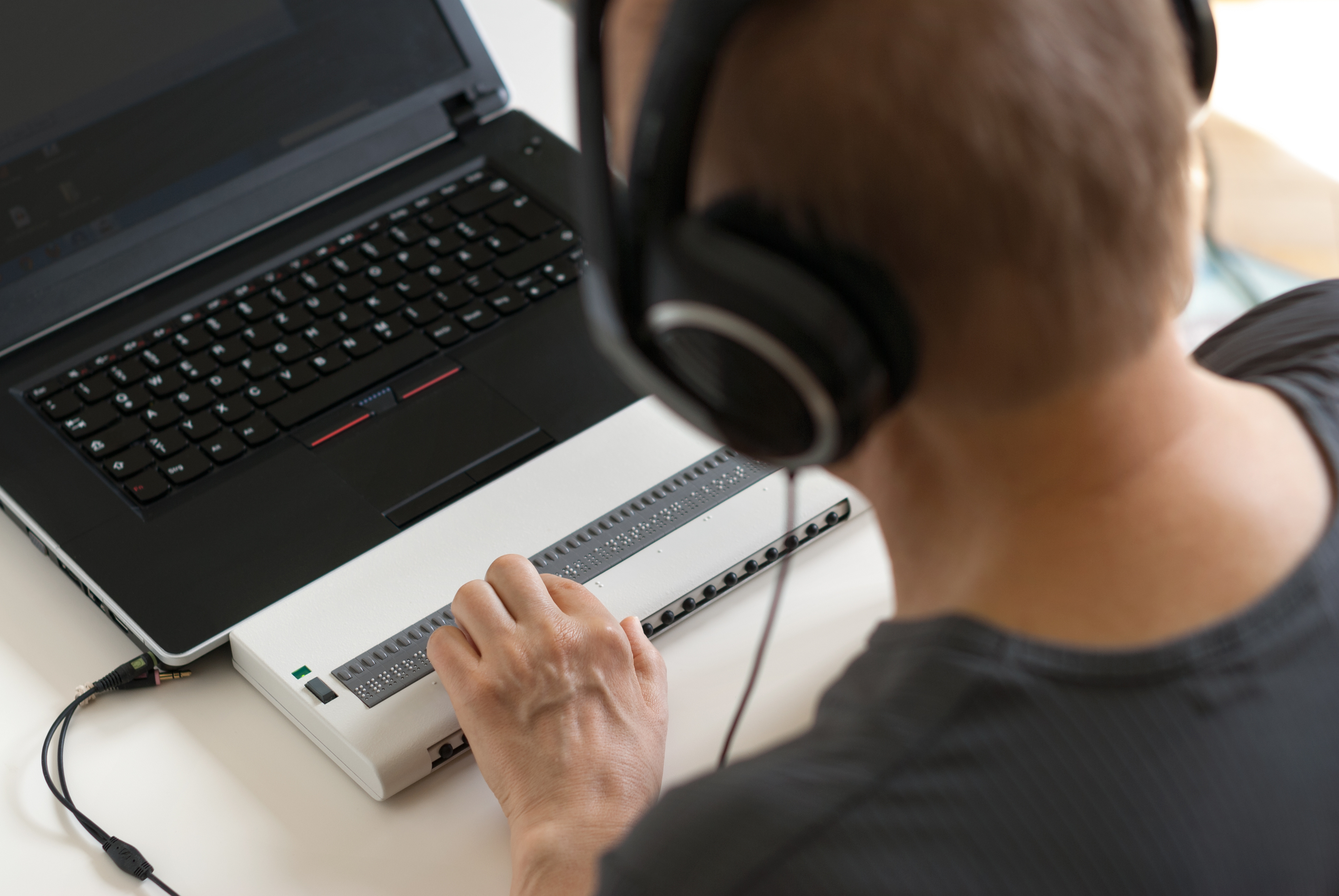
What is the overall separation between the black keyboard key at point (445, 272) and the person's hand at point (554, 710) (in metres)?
0.32

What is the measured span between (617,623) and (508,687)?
0.27ft

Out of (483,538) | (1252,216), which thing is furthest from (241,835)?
(1252,216)

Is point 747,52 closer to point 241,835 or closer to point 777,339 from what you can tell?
point 777,339

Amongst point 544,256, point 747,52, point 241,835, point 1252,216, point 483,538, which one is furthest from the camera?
point 1252,216

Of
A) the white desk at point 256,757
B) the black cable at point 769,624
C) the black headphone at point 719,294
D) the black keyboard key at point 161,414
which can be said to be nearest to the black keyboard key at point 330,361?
the black keyboard key at point 161,414

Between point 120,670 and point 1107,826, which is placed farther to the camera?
point 120,670

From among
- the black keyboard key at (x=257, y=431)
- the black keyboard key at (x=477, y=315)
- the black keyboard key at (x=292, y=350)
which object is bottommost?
the black keyboard key at (x=477, y=315)

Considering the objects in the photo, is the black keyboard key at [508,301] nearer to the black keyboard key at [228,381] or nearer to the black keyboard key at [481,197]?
the black keyboard key at [481,197]

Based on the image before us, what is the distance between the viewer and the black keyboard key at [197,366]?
967 millimetres

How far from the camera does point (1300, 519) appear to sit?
1.77 feet

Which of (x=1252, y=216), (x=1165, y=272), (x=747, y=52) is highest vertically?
(x=747, y=52)

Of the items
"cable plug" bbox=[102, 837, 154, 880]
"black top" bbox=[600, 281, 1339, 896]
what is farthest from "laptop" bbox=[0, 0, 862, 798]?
"black top" bbox=[600, 281, 1339, 896]

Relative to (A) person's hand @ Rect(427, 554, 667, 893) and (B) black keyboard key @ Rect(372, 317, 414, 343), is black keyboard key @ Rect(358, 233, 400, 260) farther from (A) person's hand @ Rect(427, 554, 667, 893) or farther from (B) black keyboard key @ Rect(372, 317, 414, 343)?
(A) person's hand @ Rect(427, 554, 667, 893)

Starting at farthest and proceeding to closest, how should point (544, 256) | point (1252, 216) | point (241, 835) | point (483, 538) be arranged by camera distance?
point (1252, 216) < point (544, 256) < point (483, 538) < point (241, 835)
